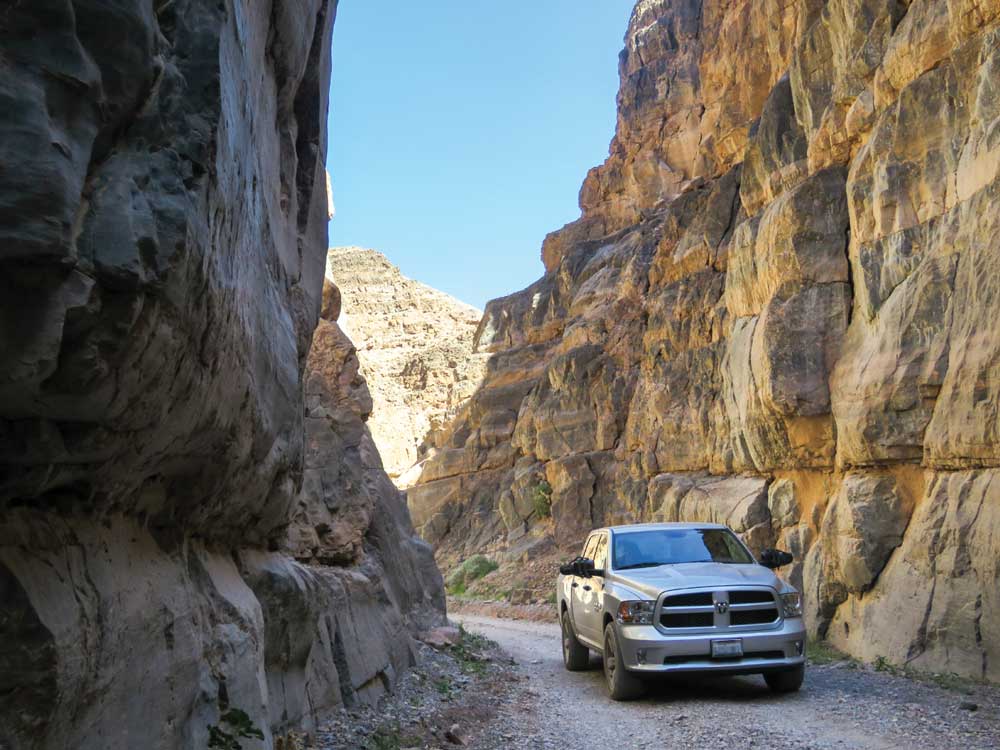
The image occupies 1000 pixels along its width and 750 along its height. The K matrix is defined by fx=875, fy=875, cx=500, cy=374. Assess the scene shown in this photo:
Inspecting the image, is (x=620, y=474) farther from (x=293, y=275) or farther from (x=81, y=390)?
(x=81, y=390)

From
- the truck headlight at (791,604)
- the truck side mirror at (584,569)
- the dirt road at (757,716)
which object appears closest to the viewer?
the dirt road at (757,716)

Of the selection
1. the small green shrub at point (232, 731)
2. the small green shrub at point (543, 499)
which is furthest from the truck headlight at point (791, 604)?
the small green shrub at point (543, 499)

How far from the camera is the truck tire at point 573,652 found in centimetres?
1197

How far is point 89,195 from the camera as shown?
3.14 metres

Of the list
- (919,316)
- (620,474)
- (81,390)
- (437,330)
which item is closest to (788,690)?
(919,316)

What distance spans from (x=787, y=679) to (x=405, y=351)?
66.3m

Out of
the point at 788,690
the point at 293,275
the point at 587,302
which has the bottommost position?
the point at 788,690

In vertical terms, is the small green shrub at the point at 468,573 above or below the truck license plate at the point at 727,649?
below

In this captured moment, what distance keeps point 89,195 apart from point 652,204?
40.4 m

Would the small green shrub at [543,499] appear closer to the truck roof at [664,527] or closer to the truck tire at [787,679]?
the truck roof at [664,527]

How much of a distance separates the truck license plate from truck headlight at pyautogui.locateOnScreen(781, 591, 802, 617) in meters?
0.76

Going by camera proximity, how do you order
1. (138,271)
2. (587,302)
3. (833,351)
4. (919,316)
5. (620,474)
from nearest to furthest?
(138,271), (919,316), (833,351), (620,474), (587,302)

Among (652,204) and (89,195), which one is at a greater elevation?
(652,204)

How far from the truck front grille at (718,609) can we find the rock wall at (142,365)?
391 centimetres
